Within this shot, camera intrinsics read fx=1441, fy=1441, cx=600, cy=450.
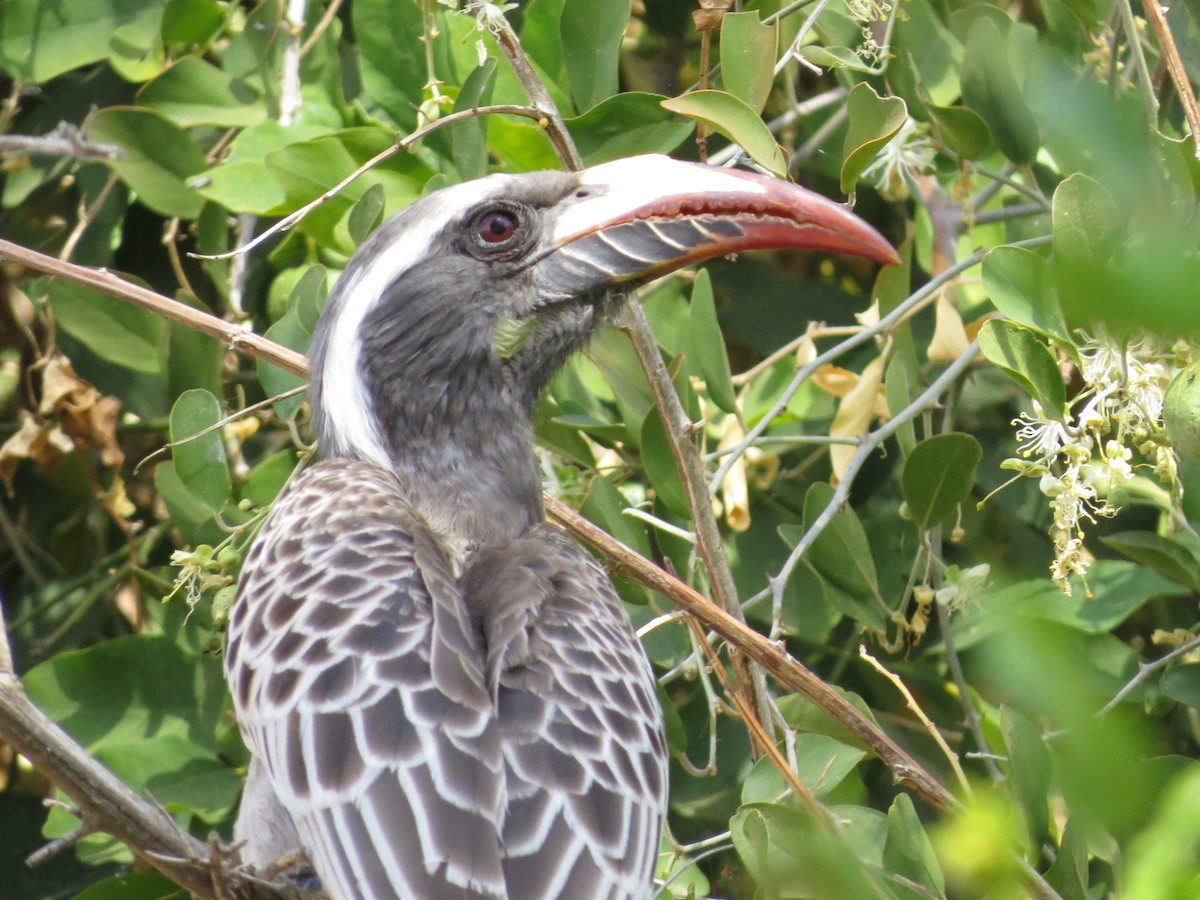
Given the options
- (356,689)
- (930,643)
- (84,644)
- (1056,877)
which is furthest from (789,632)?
(84,644)

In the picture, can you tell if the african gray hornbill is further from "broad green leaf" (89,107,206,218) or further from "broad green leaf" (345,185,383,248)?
"broad green leaf" (89,107,206,218)

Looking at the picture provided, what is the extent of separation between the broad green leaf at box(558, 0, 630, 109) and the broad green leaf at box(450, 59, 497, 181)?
15 centimetres

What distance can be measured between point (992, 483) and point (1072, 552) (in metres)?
0.94

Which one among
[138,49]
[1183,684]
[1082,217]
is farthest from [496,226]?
[1183,684]

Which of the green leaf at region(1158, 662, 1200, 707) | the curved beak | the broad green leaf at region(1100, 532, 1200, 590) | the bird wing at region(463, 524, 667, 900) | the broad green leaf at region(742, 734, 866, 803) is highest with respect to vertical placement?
the curved beak

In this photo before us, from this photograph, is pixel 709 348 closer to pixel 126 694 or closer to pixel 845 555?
pixel 845 555

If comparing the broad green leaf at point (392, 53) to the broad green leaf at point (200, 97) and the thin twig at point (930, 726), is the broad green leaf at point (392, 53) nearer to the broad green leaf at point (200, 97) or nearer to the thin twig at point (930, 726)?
the broad green leaf at point (200, 97)

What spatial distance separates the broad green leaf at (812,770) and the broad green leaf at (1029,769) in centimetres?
30

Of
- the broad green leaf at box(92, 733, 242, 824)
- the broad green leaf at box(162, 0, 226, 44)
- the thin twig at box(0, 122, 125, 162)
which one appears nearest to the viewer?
the thin twig at box(0, 122, 125, 162)

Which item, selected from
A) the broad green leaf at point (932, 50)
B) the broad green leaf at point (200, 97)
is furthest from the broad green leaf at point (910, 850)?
the broad green leaf at point (200, 97)

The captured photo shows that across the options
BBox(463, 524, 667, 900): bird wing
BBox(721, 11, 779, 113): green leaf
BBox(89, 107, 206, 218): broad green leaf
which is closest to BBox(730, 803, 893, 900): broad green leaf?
BBox(463, 524, 667, 900): bird wing

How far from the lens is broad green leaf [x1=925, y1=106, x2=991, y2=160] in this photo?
2307 millimetres

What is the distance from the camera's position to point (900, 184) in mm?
2686

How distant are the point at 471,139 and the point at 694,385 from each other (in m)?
0.67
